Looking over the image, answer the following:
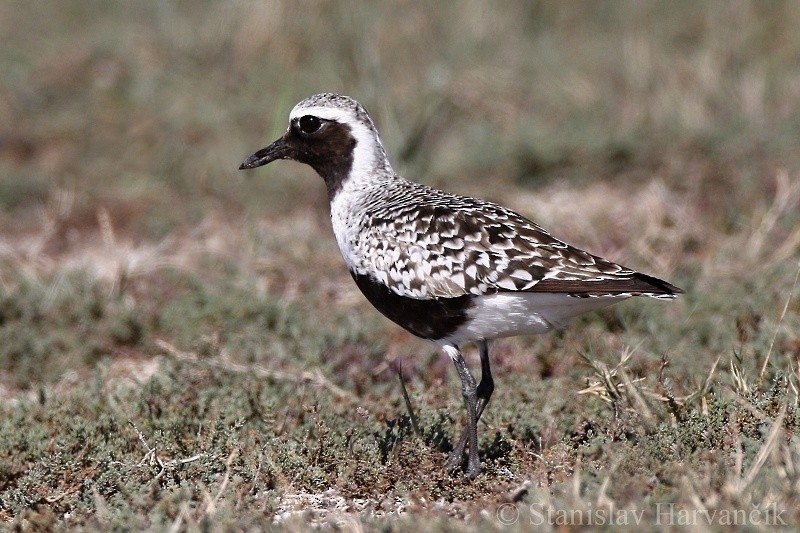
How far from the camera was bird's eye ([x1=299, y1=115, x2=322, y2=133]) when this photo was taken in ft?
19.3

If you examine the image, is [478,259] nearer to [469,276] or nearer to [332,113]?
[469,276]

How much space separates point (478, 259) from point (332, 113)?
147 centimetres

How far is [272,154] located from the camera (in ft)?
19.9

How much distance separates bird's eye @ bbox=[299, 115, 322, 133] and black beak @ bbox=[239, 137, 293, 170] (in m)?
0.17

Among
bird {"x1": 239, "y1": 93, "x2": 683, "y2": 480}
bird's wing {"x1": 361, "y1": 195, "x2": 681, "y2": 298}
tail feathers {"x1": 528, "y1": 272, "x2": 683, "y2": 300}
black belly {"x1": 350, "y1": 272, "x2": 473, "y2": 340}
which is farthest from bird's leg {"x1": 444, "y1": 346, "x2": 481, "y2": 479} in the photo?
tail feathers {"x1": 528, "y1": 272, "x2": 683, "y2": 300}

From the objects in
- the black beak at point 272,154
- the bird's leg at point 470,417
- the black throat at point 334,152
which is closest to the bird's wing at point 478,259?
the bird's leg at point 470,417

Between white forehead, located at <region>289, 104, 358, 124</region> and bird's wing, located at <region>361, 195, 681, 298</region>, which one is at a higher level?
white forehead, located at <region>289, 104, 358, 124</region>

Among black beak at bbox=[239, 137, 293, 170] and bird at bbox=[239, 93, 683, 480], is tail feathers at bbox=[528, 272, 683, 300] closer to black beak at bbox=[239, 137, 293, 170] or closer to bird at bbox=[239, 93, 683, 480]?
bird at bbox=[239, 93, 683, 480]

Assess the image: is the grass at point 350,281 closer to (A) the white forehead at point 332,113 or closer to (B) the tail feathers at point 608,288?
(B) the tail feathers at point 608,288

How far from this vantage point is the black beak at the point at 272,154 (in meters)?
6.04

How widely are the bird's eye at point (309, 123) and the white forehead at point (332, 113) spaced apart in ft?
0.08

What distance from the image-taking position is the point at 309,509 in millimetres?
4621

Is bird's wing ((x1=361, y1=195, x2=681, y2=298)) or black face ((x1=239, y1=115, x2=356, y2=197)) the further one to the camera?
black face ((x1=239, y1=115, x2=356, y2=197))

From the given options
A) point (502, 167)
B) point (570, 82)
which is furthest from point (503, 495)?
point (570, 82)
